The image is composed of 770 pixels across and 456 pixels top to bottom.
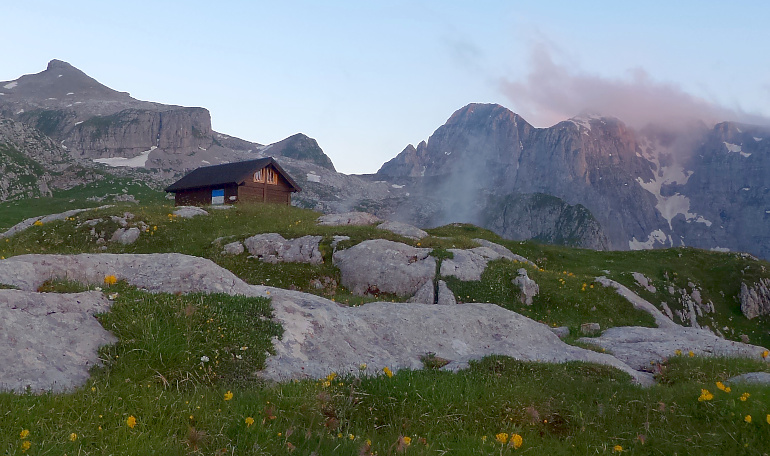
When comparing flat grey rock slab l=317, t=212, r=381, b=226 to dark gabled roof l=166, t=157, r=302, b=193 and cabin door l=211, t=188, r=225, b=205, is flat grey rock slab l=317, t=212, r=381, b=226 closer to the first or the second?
dark gabled roof l=166, t=157, r=302, b=193

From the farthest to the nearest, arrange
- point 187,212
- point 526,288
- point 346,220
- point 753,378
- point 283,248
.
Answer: point 346,220, point 187,212, point 283,248, point 526,288, point 753,378

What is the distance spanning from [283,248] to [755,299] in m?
43.5

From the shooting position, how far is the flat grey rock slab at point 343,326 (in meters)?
9.98

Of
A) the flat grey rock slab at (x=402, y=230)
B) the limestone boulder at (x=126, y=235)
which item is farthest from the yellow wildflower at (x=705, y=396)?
the limestone boulder at (x=126, y=235)

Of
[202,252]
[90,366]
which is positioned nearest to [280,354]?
[90,366]

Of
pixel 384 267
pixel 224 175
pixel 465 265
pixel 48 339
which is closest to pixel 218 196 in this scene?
pixel 224 175

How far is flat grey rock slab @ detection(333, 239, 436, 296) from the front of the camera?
2456 cm

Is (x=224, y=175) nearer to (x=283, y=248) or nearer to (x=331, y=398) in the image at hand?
(x=283, y=248)

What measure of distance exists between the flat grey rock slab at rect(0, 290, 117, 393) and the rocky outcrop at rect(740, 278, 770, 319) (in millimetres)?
51340

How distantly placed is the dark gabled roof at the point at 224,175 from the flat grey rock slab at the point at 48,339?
56306 mm

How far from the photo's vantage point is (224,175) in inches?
2648

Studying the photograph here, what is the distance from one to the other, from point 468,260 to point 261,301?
666 inches

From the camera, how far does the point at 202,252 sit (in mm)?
28016

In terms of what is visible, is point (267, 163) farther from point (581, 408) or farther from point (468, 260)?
point (581, 408)
